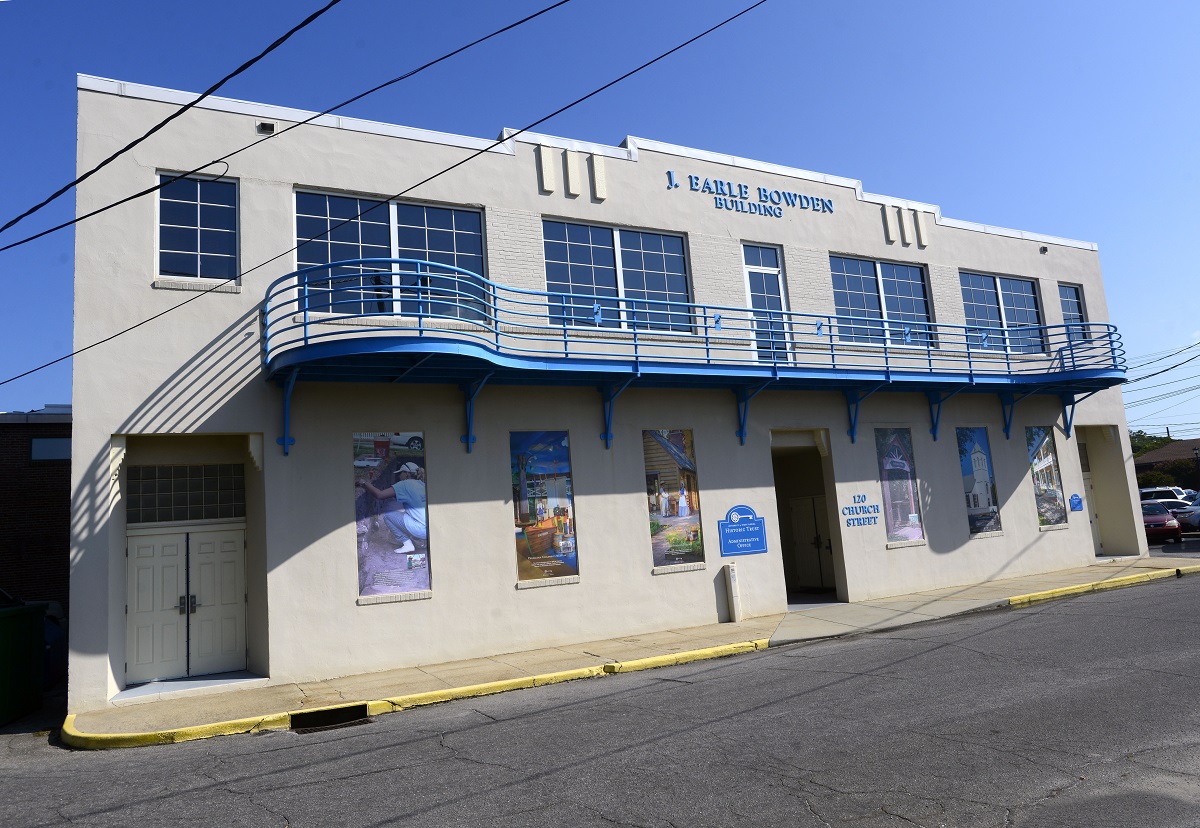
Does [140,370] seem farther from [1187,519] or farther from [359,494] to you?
[1187,519]

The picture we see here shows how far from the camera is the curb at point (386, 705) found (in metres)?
9.39

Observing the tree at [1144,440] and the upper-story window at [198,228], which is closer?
the upper-story window at [198,228]

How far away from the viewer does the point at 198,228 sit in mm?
12727

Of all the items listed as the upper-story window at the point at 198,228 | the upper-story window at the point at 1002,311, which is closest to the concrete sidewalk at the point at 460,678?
the upper-story window at the point at 198,228

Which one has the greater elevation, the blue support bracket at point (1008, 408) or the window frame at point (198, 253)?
the window frame at point (198, 253)

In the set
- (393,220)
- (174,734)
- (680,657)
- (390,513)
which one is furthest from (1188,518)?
(174,734)

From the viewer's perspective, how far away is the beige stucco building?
12.1 metres

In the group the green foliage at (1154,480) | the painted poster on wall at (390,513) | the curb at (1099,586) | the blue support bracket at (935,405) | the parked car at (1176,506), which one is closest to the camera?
the painted poster on wall at (390,513)

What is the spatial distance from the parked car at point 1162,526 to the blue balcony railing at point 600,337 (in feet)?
31.6

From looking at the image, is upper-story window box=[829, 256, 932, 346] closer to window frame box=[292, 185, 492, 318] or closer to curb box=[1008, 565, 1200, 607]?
curb box=[1008, 565, 1200, 607]

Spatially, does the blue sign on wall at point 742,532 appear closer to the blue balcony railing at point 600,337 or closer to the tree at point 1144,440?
the blue balcony railing at point 600,337

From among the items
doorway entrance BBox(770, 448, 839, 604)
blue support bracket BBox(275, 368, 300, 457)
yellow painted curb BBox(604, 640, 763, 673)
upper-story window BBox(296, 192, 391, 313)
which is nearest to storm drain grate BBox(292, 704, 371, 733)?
yellow painted curb BBox(604, 640, 763, 673)

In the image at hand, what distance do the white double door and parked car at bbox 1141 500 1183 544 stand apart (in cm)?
2736

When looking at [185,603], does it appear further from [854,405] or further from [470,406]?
[854,405]
